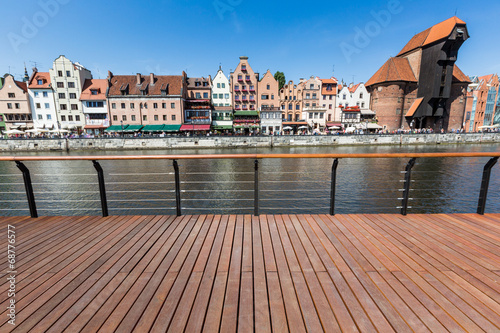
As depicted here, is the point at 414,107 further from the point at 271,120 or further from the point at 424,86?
the point at 271,120

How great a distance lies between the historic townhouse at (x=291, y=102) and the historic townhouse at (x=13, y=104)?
4865 centimetres

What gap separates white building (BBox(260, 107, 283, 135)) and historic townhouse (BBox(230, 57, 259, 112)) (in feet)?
8.82

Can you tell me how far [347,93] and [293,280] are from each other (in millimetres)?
55916

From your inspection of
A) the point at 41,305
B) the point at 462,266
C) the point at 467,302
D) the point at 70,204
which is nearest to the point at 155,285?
the point at 41,305

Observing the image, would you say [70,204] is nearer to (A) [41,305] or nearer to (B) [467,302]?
(A) [41,305]

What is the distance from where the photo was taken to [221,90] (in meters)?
46.4

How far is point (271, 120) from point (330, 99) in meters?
14.3

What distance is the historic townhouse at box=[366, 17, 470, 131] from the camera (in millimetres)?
44656

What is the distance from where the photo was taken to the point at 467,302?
2.09 metres

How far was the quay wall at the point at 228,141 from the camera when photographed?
36125mm

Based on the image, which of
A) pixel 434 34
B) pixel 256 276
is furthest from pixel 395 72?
pixel 256 276

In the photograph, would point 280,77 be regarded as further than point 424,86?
Yes

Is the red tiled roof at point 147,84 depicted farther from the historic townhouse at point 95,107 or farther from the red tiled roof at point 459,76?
the red tiled roof at point 459,76

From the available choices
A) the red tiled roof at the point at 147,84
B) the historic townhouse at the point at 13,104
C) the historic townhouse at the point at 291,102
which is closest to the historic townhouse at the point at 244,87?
the historic townhouse at the point at 291,102
